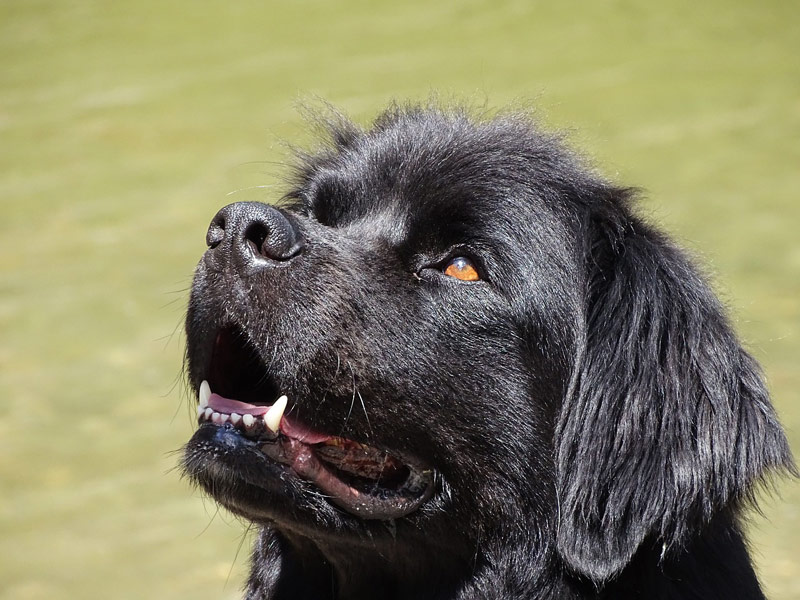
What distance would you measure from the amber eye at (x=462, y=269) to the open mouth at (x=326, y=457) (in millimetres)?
583

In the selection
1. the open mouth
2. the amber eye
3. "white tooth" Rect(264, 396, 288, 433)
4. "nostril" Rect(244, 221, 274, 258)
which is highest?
"nostril" Rect(244, 221, 274, 258)

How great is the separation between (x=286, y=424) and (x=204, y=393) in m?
0.27

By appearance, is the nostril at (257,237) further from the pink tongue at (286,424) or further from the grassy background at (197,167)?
the grassy background at (197,167)

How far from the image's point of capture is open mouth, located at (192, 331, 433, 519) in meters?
3.46

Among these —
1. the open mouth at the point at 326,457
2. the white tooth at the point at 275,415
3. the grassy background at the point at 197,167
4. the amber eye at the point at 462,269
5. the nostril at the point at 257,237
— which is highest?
the nostril at the point at 257,237

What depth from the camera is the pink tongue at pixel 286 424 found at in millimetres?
3490

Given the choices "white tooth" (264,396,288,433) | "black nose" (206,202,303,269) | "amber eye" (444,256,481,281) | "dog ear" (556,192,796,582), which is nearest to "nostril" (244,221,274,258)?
"black nose" (206,202,303,269)

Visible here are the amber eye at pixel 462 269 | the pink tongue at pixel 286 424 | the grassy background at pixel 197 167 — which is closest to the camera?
the pink tongue at pixel 286 424

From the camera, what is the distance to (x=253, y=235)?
348 centimetres

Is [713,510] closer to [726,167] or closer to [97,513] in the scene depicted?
[97,513]

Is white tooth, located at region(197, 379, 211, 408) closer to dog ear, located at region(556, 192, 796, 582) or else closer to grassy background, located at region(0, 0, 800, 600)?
grassy background, located at region(0, 0, 800, 600)

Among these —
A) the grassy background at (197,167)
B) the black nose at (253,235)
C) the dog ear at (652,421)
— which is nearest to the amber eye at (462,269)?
the dog ear at (652,421)

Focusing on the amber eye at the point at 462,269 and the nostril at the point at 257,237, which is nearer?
the nostril at the point at 257,237

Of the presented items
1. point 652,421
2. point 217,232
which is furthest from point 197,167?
point 652,421
